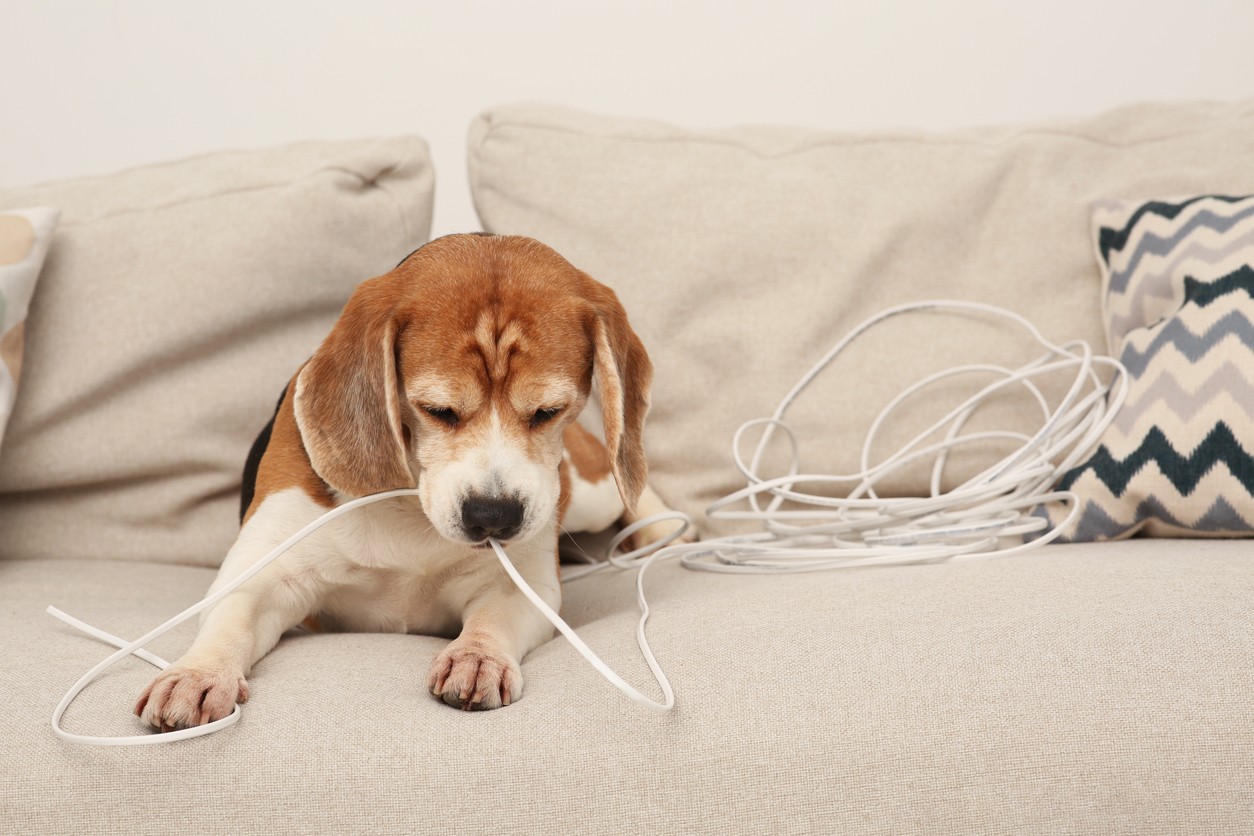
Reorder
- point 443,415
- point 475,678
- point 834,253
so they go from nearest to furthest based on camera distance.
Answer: point 475,678, point 443,415, point 834,253

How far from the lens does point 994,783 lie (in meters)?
1.03

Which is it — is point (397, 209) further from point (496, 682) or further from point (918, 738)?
point (918, 738)

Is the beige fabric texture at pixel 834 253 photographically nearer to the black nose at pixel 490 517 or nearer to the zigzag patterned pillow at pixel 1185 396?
the zigzag patterned pillow at pixel 1185 396

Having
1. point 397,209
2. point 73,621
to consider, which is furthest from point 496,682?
point 397,209

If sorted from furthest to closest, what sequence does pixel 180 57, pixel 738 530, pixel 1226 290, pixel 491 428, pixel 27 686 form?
pixel 180 57, pixel 738 530, pixel 1226 290, pixel 491 428, pixel 27 686

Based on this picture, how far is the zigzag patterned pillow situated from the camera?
5.25 feet

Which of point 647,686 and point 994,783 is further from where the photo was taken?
point 647,686

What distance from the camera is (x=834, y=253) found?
218cm

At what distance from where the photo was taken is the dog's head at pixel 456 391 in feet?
4.28

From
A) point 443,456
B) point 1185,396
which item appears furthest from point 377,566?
Answer: point 1185,396

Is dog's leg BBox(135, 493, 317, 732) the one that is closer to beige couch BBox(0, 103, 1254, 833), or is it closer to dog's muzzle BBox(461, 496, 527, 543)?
beige couch BBox(0, 103, 1254, 833)

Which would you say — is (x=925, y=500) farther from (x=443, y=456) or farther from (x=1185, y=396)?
(x=443, y=456)

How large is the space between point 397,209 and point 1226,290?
183 cm

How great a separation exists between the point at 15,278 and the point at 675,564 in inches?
59.5
